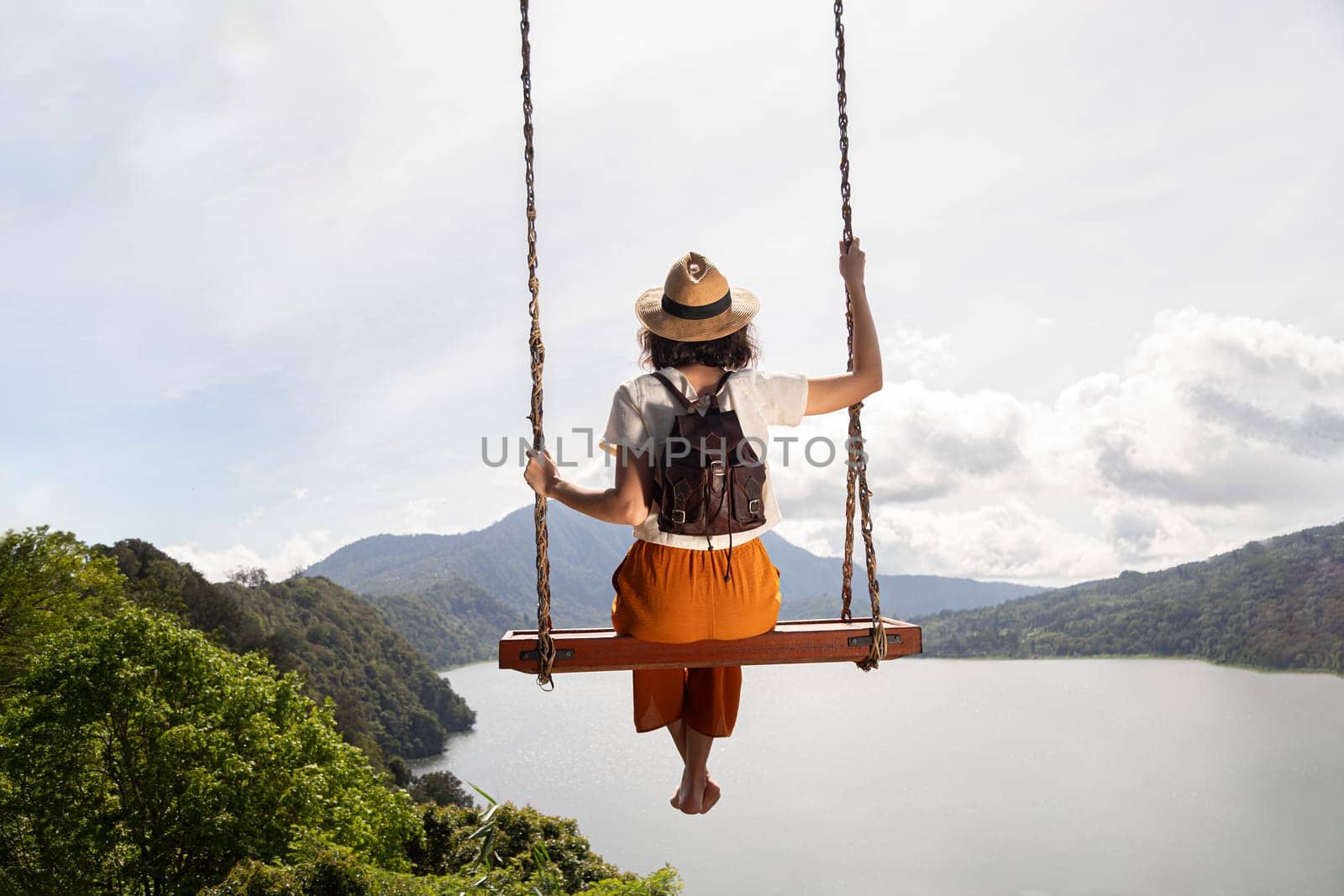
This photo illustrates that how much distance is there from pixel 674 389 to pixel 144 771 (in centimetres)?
1764

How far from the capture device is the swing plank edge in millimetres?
3037

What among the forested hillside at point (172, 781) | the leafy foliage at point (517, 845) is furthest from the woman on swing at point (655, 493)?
the leafy foliage at point (517, 845)

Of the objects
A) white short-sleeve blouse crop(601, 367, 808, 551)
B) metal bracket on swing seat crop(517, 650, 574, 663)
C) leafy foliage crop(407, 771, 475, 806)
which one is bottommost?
leafy foliage crop(407, 771, 475, 806)

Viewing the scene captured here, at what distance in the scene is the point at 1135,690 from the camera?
114 meters

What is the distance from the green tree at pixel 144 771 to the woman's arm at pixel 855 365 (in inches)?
633

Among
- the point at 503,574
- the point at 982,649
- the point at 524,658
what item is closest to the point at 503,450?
the point at 524,658

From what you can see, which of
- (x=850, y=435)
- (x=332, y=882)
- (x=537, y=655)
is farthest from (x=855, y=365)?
(x=332, y=882)

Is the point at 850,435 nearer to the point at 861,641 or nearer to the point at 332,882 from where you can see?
the point at 861,641

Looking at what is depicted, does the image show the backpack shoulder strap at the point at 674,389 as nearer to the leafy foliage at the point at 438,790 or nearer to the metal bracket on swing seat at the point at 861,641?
the metal bracket on swing seat at the point at 861,641

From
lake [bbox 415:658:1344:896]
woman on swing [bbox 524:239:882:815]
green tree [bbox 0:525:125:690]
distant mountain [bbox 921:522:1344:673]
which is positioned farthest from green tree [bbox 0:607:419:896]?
distant mountain [bbox 921:522:1344:673]

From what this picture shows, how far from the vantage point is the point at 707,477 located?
114 inches

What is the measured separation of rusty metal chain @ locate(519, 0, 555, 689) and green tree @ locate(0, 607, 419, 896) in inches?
612

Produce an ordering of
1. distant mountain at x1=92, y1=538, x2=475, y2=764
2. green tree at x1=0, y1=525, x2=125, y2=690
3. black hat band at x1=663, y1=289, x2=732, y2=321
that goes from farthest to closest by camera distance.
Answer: distant mountain at x1=92, y1=538, x2=475, y2=764, green tree at x1=0, y1=525, x2=125, y2=690, black hat band at x1=663, y1=289, x2=732, y2=321

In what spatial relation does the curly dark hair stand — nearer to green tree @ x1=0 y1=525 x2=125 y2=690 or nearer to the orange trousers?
the orange trousers
